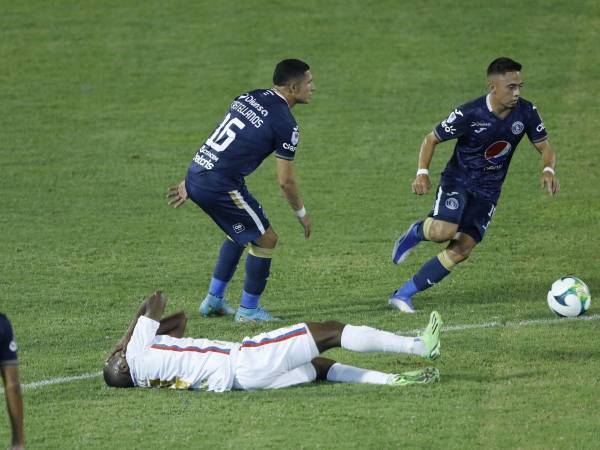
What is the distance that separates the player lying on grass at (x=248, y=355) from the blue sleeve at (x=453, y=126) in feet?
8.55

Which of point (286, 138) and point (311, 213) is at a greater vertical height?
point (286, 138)

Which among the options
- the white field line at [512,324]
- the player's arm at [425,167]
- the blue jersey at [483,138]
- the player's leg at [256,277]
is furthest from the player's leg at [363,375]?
the blue jersey at [483,138]

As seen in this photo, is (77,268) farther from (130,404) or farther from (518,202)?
(518,202)

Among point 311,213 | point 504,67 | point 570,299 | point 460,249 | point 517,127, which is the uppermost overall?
point 504,67

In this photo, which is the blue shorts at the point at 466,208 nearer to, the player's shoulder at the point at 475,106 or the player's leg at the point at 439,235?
the player's leg at the point at 439,235

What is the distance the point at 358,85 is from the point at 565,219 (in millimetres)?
6015

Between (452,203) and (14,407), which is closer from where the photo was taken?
(14,407)

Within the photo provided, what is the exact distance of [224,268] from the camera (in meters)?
11.0

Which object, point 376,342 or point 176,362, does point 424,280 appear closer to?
point 376,342

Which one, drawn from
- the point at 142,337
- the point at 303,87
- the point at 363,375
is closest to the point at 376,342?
the point at 363,375

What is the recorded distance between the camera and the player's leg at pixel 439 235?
36.0ft

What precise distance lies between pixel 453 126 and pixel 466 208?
2.56 ft

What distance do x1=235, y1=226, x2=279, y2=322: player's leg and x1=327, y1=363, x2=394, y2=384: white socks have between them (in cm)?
187

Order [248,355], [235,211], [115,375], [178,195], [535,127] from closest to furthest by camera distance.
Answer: [248,355] → [115,375] → [235,211] → [178,195] → [535,127]
